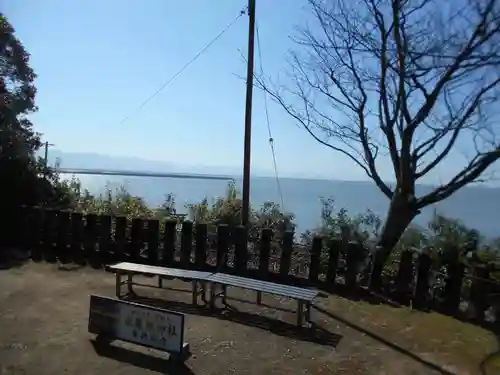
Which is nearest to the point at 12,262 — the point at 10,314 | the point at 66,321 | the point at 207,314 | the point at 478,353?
the point at 10,314

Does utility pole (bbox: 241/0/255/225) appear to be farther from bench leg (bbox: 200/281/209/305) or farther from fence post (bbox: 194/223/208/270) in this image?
bench leg (bbox: 200/281/209/305)

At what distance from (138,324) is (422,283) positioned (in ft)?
13.8

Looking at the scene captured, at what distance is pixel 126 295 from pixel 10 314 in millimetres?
1540

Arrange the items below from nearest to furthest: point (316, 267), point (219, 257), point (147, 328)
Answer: point (147, 328) < point (316, 267) < point (219, 257)

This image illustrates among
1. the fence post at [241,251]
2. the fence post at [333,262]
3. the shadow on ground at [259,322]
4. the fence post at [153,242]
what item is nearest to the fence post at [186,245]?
the fence post at [153,242]

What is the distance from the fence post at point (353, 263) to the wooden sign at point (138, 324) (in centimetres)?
339

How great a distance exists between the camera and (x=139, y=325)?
4699 millimetres

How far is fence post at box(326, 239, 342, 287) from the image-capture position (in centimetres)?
729

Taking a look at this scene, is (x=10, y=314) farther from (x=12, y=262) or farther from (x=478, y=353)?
(x=478, y=353)

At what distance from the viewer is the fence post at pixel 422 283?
6.62m

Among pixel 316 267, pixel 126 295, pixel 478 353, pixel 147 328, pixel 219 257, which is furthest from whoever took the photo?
pixel 219 257

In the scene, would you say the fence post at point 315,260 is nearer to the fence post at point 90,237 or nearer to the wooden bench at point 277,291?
the wooden bench at point 277,291

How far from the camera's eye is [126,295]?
21.7ft

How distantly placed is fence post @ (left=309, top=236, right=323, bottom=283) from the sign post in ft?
10.8
